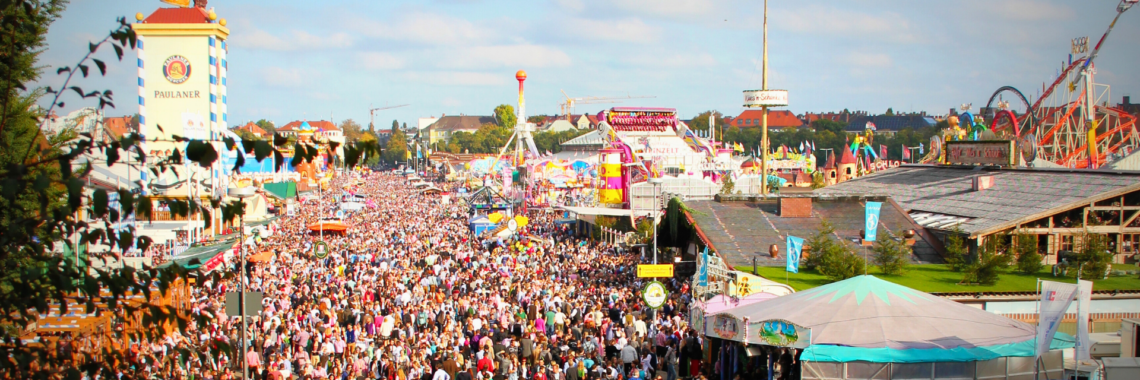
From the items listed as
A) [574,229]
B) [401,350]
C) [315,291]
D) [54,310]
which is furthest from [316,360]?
[574,229]

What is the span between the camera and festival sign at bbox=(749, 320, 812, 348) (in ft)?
37.6

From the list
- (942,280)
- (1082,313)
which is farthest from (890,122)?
(1082,313)

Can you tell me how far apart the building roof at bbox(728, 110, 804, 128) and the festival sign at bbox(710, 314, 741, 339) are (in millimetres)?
156752

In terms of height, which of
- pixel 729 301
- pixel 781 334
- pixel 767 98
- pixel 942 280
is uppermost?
pixel 767 98

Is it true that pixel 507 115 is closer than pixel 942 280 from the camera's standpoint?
No

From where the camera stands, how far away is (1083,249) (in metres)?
19.2

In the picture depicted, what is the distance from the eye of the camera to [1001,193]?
78.0 ft

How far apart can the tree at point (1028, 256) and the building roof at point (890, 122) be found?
482 ft

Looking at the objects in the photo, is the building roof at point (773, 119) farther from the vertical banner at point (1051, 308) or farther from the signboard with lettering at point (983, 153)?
the vertical banner at point (1051, 308)

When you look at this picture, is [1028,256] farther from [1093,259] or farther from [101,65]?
[101,65]

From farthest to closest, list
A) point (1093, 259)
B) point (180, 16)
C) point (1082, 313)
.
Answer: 1. point (180, 16)
2. point (1093, 259)
3. point (1082, 313)

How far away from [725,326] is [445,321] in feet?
25.7

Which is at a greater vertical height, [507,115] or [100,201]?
[507,115]

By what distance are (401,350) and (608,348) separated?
3636 millimetres
